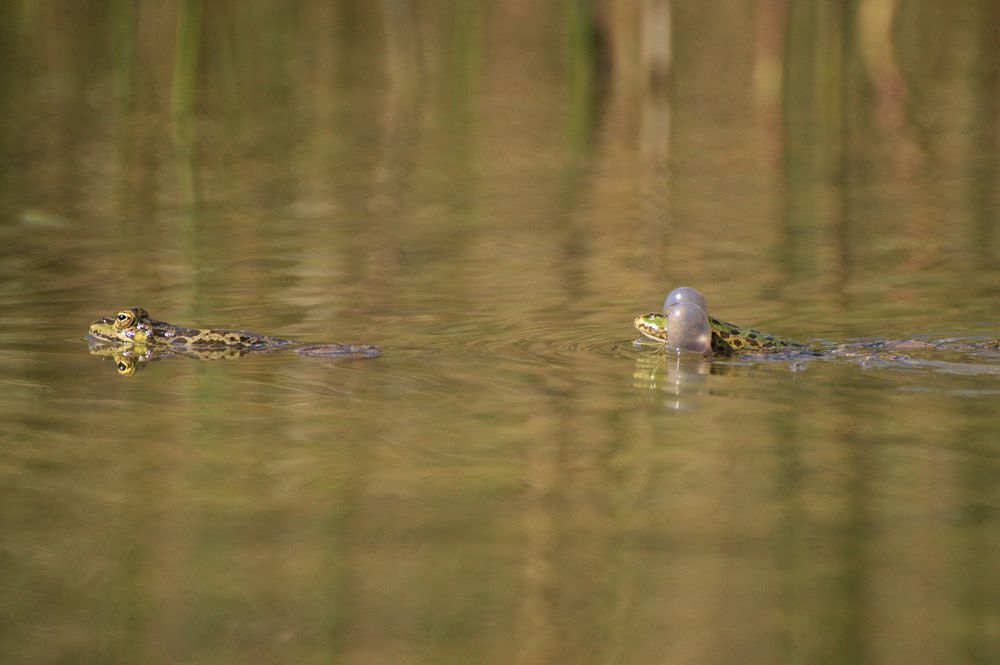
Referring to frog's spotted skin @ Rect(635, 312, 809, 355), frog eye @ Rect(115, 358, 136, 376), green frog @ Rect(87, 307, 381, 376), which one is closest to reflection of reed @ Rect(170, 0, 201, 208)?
green frog @ Rect(87, 307, 381, 376)

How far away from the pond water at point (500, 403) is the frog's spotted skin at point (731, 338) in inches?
5.3

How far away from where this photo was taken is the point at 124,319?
7.57 meters

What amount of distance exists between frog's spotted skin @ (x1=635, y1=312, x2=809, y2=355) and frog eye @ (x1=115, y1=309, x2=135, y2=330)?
2.42m

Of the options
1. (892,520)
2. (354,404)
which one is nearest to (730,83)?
(354,404)

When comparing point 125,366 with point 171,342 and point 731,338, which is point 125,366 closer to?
point 171,342

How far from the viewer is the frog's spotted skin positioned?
7.16 m

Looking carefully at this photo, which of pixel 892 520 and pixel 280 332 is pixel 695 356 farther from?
pixel 892 520

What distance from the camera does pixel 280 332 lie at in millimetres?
7855

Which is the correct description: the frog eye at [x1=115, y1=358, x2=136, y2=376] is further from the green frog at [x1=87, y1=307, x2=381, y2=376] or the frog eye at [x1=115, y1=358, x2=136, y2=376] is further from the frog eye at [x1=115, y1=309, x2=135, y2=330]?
the frog eye at [x1=115, y1=309, x2=135, y2=330]

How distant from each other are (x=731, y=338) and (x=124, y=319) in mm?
2897

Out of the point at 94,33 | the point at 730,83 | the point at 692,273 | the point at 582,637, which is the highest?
the point at 94,33

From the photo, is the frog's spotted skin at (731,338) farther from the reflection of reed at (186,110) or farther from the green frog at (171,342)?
the reflection of reed at (186,110)

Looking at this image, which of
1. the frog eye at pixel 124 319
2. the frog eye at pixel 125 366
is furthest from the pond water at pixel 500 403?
the frog eye at pixel 124 319

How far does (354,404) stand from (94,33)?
25344 millimetres
